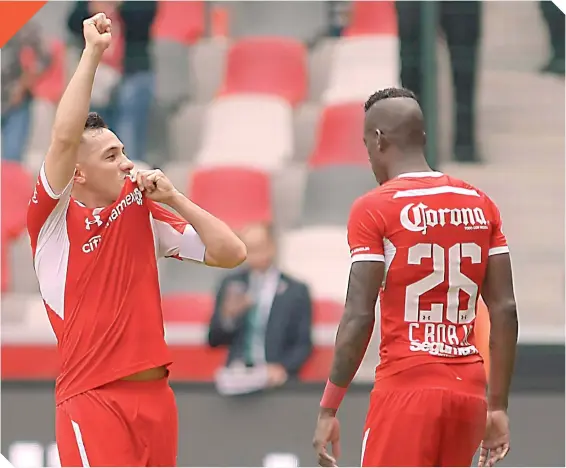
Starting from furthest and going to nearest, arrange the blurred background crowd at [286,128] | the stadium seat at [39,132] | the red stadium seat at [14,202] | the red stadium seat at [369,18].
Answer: the red stadium seat at [369,18]
the stadium seat at [39,132]
the red stadium seat at [14,202]
the blurred background crowd at [286,128]

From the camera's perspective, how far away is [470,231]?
371 centimetres

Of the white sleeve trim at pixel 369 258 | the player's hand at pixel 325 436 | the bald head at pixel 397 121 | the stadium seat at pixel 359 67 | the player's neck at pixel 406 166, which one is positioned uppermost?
the stadium seat at pixel 359 67

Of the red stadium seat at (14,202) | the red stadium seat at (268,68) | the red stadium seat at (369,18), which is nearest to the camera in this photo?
the red stadium seat at (14,202)

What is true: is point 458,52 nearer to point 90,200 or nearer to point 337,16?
point 337,16

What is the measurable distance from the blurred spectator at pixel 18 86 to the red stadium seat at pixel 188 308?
1730 millimetres

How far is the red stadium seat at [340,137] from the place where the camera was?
847cm

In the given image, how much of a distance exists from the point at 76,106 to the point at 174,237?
1.93ft

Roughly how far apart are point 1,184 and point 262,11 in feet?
8.90

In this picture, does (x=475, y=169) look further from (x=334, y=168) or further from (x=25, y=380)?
(x=25, y=380)

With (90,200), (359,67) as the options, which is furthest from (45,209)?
(359,67)

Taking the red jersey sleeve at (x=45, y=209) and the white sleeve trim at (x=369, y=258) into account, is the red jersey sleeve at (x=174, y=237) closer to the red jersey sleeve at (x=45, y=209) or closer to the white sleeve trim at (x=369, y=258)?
the red jersey sleeve at (x=45, y=209)

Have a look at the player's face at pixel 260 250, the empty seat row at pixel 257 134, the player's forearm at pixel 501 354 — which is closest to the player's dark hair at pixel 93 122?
the player's forearm at pixel 501 354

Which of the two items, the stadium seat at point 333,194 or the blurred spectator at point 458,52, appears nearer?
the blurred spectator at point 458,52

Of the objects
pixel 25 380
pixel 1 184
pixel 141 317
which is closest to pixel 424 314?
pixel 141 317
